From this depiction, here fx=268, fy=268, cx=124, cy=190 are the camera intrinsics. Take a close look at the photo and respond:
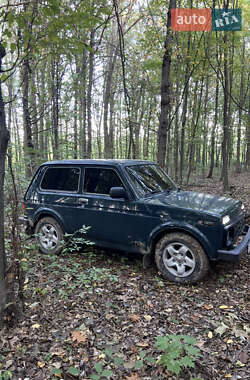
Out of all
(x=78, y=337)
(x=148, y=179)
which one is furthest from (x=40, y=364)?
(x=148, y=179)

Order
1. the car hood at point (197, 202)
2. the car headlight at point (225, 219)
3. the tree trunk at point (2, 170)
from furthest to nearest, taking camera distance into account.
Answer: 1. the car hood at point (197, 202)
2. the car headlight at point (225, 219)
3. the tree trunk at point (2, 170)

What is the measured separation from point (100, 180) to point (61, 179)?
3.27ft

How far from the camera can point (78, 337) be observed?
3115 mm

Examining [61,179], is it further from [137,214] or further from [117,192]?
[137,214]

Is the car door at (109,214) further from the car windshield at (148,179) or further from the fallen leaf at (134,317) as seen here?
the fallen leaf at (134,317)

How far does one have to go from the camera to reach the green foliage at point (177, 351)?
2613 mm

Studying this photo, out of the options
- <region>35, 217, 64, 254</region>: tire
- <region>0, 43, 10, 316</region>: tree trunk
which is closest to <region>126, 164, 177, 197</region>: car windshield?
<region>35, 217, 64, 254</region>: tire

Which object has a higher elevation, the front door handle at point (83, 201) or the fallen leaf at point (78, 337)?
the front door handle at point (83, 201)

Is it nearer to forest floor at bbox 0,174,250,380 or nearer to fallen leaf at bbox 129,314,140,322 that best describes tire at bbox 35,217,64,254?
forest floor at bbox 0,174,250,380

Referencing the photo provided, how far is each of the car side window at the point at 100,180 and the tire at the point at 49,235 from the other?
106 cm

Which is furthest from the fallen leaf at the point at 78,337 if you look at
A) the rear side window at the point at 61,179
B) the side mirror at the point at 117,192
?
the rear side window at the point at 61,179

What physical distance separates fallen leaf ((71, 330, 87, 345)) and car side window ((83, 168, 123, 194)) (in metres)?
2.47

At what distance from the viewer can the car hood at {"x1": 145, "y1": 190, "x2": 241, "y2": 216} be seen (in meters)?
4.24

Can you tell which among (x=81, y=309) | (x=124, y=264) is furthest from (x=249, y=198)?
(x=81, y=309)
